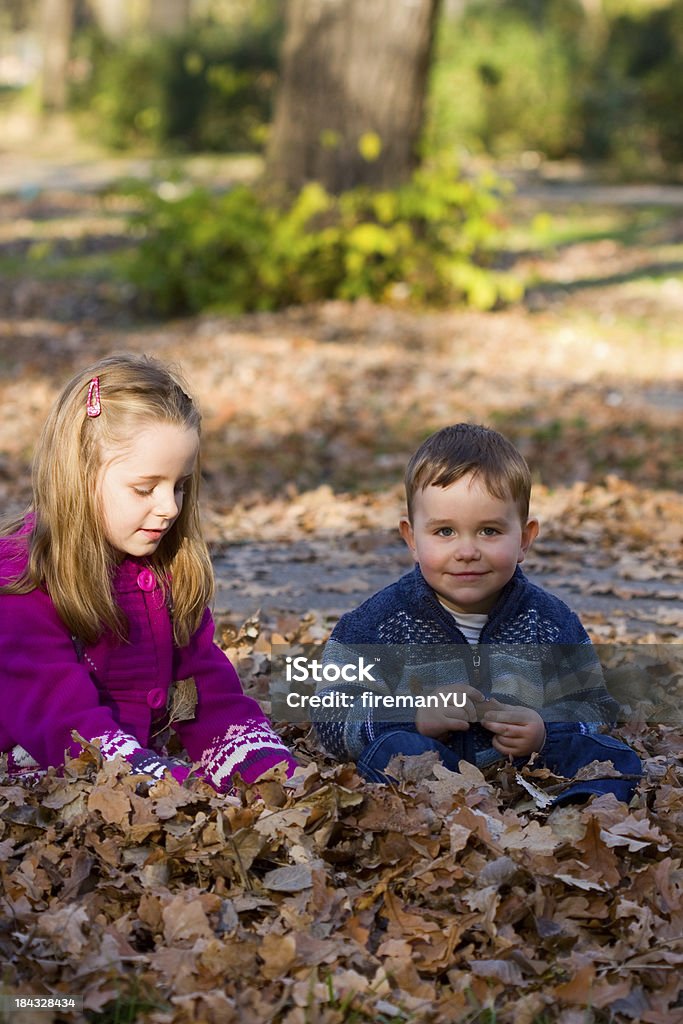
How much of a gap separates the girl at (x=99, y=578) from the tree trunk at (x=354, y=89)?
9320 millimetres

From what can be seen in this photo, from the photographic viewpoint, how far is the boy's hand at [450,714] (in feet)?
11.4

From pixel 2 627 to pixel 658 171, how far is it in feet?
85.0

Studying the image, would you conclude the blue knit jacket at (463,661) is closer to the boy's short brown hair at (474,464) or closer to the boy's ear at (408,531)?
the boy's ear at (408,531)

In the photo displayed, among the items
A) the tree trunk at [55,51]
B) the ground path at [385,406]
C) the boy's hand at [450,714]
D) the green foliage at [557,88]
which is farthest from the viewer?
the tree trunk at [55,51]

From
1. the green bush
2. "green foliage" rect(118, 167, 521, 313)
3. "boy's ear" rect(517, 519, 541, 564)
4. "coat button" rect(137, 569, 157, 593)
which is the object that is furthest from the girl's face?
the green bush

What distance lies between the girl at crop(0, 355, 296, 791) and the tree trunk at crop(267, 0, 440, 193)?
9.32m

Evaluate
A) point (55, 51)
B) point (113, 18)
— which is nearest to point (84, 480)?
point (55, 51)

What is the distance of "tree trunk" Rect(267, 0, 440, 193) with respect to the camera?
40.2 feet

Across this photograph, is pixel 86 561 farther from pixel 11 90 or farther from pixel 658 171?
pixel 11 90

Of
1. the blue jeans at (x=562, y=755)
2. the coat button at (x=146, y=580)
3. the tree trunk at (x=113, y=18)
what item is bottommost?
the blue jeans at (x=562, y=755)

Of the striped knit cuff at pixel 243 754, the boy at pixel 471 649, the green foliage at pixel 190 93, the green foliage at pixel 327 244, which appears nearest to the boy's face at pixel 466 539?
the boy at pixel 471 649

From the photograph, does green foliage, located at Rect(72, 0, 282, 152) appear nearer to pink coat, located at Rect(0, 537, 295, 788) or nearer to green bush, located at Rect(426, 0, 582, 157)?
green bush, located at Rect(426, 0, 582, 157)

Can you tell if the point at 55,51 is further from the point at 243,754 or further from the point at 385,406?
the point at 243,754

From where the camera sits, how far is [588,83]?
29812 mm
